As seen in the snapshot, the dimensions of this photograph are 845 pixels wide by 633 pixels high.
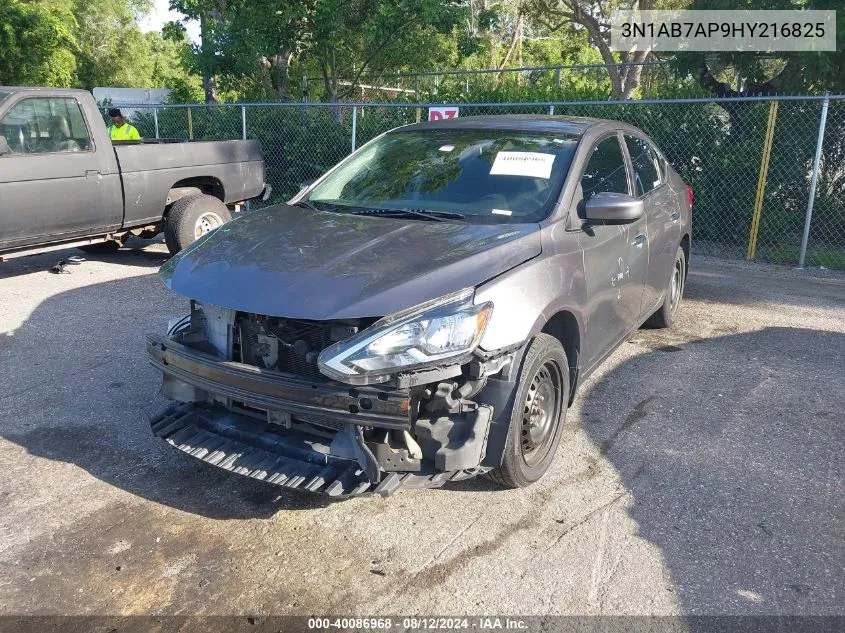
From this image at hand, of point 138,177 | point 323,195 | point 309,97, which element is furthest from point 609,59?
point 323,195

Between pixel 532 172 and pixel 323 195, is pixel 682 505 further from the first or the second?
pixel 323 195

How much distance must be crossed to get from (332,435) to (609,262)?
200cm

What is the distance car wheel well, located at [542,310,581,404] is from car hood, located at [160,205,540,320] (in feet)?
1.39

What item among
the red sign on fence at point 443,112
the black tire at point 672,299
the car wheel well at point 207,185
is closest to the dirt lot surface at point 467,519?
the black tire at point 672,299

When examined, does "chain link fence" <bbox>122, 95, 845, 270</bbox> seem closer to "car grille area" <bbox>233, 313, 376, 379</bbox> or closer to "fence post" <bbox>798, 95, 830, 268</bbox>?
"fence post" <bbox>798, 95, 830, 268</bbox>

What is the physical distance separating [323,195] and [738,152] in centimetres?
707

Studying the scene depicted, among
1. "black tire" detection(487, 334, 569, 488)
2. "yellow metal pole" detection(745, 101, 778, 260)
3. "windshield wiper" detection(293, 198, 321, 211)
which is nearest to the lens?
"black tire" detection(487, 334, 569, 488)

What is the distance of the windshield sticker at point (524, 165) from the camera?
4125 mm

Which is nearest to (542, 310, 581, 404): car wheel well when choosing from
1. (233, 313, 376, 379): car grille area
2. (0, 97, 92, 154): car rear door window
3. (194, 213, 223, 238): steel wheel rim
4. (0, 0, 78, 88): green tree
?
(233, 313, 376, 379): car grille area

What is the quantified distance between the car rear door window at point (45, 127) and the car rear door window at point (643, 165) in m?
5.47

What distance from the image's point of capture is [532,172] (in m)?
4.13

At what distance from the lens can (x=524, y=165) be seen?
4184 mm

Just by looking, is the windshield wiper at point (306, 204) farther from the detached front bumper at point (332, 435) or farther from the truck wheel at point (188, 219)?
the truck wheel at point (188, 219)

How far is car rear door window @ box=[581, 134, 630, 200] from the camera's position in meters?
4.21
